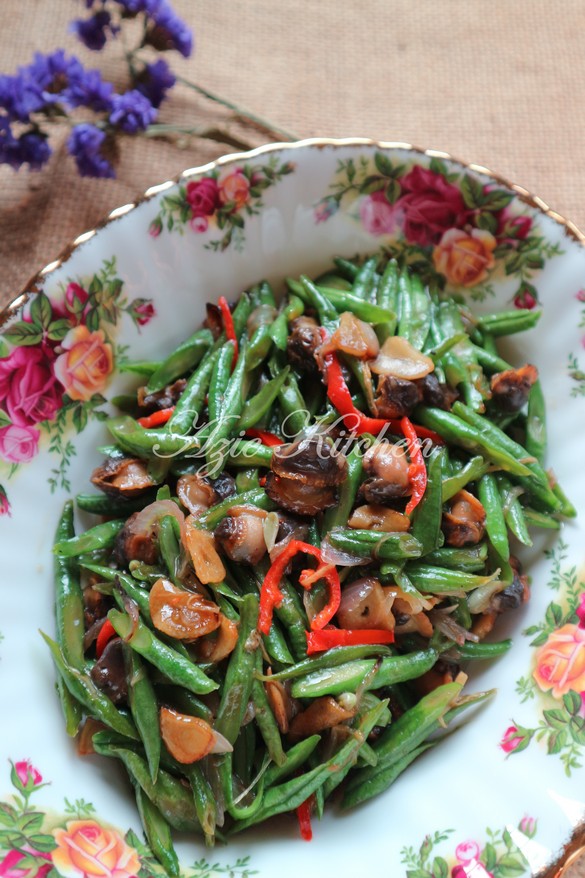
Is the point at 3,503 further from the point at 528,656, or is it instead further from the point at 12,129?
the point at 12,129

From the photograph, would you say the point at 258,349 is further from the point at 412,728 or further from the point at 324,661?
the point at 412,728

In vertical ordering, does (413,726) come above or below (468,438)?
below

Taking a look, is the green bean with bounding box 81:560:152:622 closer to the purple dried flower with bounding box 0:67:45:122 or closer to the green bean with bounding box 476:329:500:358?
the green bean with bounding box 476:329:500:358

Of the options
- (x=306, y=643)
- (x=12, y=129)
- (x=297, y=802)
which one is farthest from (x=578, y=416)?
(x=12, y=129)

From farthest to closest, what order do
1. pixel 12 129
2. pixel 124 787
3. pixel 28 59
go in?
pixel 28 59 → pixel 12 129 → pixel 124 787

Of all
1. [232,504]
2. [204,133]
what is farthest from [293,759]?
[204,133]
